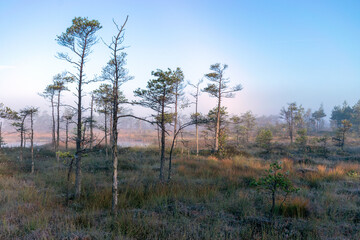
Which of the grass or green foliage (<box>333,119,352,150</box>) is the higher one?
green foliage (<box>333,119,352,150</box>)

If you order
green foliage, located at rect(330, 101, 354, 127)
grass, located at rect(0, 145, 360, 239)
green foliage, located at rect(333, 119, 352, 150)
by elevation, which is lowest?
grass, located at rect(0, 145, 360, 239)

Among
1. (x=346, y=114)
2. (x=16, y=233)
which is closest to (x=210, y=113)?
(x=16, y=233)

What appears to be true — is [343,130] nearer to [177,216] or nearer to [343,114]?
[177,216]

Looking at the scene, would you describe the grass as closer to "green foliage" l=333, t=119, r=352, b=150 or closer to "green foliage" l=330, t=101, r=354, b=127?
"green foliage" l=333, t=119, r=352, b=150

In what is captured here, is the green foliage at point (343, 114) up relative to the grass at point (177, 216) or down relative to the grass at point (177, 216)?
up

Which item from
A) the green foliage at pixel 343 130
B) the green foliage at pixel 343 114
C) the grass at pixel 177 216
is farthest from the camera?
the green foliage at pixel 343 114

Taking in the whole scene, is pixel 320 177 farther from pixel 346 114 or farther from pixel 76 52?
pixel 346 114

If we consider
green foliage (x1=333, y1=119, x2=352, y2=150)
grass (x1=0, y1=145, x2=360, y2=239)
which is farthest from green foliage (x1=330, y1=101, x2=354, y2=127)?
grass (x1=0, y1=145, x2=360, y2=239)

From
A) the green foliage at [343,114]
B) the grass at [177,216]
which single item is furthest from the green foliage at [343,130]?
the green foliage at [343,114]

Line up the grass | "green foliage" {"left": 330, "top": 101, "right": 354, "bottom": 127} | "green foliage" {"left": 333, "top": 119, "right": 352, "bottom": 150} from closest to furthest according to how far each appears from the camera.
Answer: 1. the grass
2. "green foliage" {"left": 333, "top": 119, "right": 352, "bottom": 150}
3. "green foliage" {"left": 330, "top": 101, "right": 354, "bottom": 127}

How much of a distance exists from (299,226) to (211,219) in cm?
210

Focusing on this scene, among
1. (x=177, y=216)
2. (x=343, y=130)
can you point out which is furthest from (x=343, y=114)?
(x=177, y=216)

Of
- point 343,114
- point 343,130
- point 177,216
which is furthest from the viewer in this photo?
point 343,114

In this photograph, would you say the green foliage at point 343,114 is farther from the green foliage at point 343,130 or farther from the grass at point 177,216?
the grass at point 177,216
